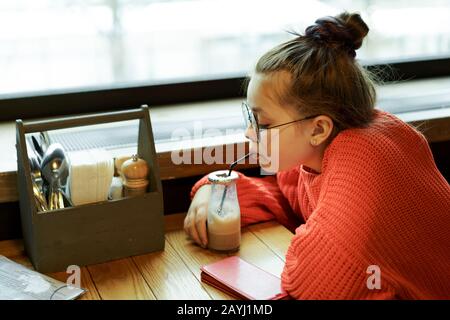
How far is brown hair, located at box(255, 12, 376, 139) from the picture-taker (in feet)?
3.91

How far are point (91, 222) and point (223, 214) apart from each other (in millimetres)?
262

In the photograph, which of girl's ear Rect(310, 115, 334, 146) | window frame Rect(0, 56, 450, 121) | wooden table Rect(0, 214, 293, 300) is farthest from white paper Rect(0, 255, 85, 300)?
window frame Rect(0, 56, 450, 121)

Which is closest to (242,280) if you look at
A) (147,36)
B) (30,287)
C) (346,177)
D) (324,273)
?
(324,273)

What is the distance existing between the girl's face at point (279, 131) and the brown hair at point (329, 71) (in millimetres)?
17

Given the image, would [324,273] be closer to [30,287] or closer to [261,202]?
[261,202]

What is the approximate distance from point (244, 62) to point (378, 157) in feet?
3.05

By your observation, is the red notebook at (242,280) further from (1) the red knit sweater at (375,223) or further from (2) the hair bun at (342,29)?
(2) the hair bun at (342,29)

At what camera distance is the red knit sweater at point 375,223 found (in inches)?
42.1

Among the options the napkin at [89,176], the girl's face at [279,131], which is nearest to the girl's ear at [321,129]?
the girl's face at [279,131]

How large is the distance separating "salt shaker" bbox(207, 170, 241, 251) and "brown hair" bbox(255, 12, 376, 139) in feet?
0.67

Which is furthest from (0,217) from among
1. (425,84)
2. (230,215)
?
(425,84)

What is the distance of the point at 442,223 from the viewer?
122cm

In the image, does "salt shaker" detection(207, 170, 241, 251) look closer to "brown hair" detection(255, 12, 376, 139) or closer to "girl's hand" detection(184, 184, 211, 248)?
"girl's hand" detection(184, 184, 211, 248)
